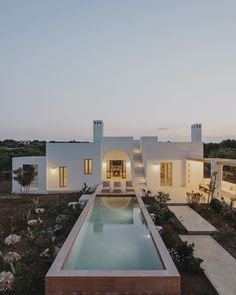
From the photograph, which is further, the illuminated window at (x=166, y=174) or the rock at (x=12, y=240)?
the illuminated window at (x=166, y=174)

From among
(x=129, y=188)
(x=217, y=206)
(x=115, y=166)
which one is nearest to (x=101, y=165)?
(x=115, y=166)

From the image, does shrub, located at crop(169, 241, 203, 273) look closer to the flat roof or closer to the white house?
the flat roof

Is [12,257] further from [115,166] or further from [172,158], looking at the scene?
[115,166]

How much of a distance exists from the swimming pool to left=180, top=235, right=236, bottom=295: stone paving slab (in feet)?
4.67

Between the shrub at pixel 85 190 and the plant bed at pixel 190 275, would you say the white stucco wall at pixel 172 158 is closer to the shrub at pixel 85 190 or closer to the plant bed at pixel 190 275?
the shrub at pixel 85 190

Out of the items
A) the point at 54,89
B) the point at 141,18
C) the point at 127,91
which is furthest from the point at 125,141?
the point at 141,18

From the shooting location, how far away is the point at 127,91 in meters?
21.2

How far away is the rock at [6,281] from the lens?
590 centimetres

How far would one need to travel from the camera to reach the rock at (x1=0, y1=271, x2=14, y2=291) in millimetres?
5898

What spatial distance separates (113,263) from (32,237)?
4559mm

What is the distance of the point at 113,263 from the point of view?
6074 millimetres

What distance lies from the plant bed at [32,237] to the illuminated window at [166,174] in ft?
27.3

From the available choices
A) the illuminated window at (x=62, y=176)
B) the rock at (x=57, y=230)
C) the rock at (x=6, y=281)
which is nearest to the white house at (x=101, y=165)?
the illuminated window at (x=62, y=176)

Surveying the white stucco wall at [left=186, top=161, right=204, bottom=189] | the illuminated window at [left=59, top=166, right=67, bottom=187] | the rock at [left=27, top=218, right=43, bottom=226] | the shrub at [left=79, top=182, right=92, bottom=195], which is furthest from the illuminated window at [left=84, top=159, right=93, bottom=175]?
the rock at [left=27, top=218, right=43, bottom=226]
